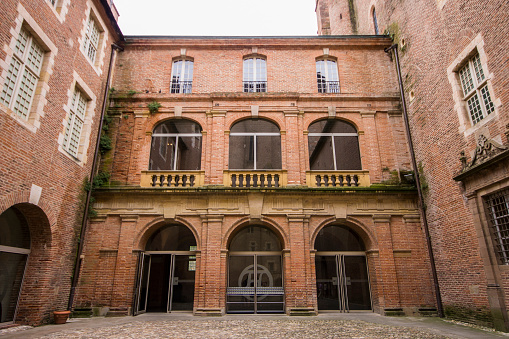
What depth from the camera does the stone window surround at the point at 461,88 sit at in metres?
8.50

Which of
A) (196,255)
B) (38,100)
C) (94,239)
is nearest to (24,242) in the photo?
(94,239)

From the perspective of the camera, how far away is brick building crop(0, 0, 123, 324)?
783 centimetres

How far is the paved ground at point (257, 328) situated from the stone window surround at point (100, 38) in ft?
28.0

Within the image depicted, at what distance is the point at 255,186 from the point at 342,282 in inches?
177

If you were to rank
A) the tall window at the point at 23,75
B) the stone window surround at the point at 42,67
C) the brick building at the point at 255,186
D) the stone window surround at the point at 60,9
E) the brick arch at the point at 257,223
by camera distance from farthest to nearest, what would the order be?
the brick arch at the point at 257,223 < the brick building at the point at 255,186 < the stone window surround at the point at 60,9 < the tall window at the point at 23,75 < the stone window surround at the point at 42,67

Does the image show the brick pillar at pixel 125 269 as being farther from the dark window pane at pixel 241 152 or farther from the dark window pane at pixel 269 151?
the dark window pane at pixel 269 151

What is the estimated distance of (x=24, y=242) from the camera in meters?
9.16

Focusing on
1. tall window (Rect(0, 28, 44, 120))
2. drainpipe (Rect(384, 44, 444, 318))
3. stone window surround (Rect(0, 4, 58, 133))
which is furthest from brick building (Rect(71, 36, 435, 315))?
tall window (Rect(0, 28, 44, 120))

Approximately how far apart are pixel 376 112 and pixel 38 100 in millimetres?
11374

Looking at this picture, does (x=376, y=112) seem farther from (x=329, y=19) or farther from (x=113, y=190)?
(x=329, y=19)

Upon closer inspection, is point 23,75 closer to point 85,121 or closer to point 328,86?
point 85,121

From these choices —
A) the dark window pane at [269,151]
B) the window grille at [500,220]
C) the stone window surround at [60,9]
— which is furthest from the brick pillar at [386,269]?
the stone window surround at [60,9]

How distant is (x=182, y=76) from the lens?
44.3 ft

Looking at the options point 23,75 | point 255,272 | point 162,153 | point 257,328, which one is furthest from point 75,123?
point 257,328
